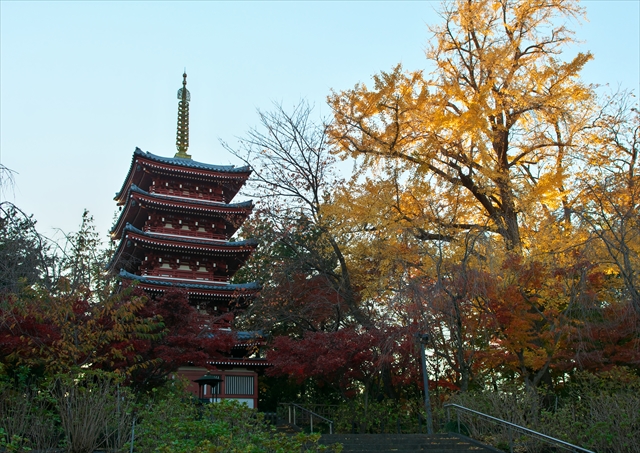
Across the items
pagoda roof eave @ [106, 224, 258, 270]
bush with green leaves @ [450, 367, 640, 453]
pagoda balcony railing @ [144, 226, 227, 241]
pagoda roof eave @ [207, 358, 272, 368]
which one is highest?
pagoda balcony railing @ [144, 226, 227, 241]

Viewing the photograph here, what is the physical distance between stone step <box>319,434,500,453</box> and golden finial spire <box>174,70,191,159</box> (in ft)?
58.7

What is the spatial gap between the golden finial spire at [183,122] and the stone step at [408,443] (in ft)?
58.7

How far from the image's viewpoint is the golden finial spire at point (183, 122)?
2858 centimetres

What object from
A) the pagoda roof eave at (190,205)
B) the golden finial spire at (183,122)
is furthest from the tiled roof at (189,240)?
the golden finial spire at (183,122)

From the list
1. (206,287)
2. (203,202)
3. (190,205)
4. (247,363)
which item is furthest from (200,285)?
(203,202)

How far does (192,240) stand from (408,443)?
13.9 m

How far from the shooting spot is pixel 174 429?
1015 cm

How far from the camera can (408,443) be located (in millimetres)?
12312

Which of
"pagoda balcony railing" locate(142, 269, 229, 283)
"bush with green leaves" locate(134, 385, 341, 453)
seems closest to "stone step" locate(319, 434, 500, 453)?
"bush with green leaves" locate(134, 385, 341, 453)

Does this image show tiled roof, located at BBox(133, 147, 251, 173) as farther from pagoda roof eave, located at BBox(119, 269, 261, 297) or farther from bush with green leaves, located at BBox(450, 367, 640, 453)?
bush with green leaves, located at BBox(450, 367, 640, 453)

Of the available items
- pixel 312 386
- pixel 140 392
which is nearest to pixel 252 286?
pixel 312 386

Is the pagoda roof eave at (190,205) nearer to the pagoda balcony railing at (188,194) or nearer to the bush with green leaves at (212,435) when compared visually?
the pagoda balcony railing at (188,194)

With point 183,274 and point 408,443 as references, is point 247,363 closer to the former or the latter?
point 183,274

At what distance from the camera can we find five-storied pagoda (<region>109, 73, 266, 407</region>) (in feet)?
72.6
